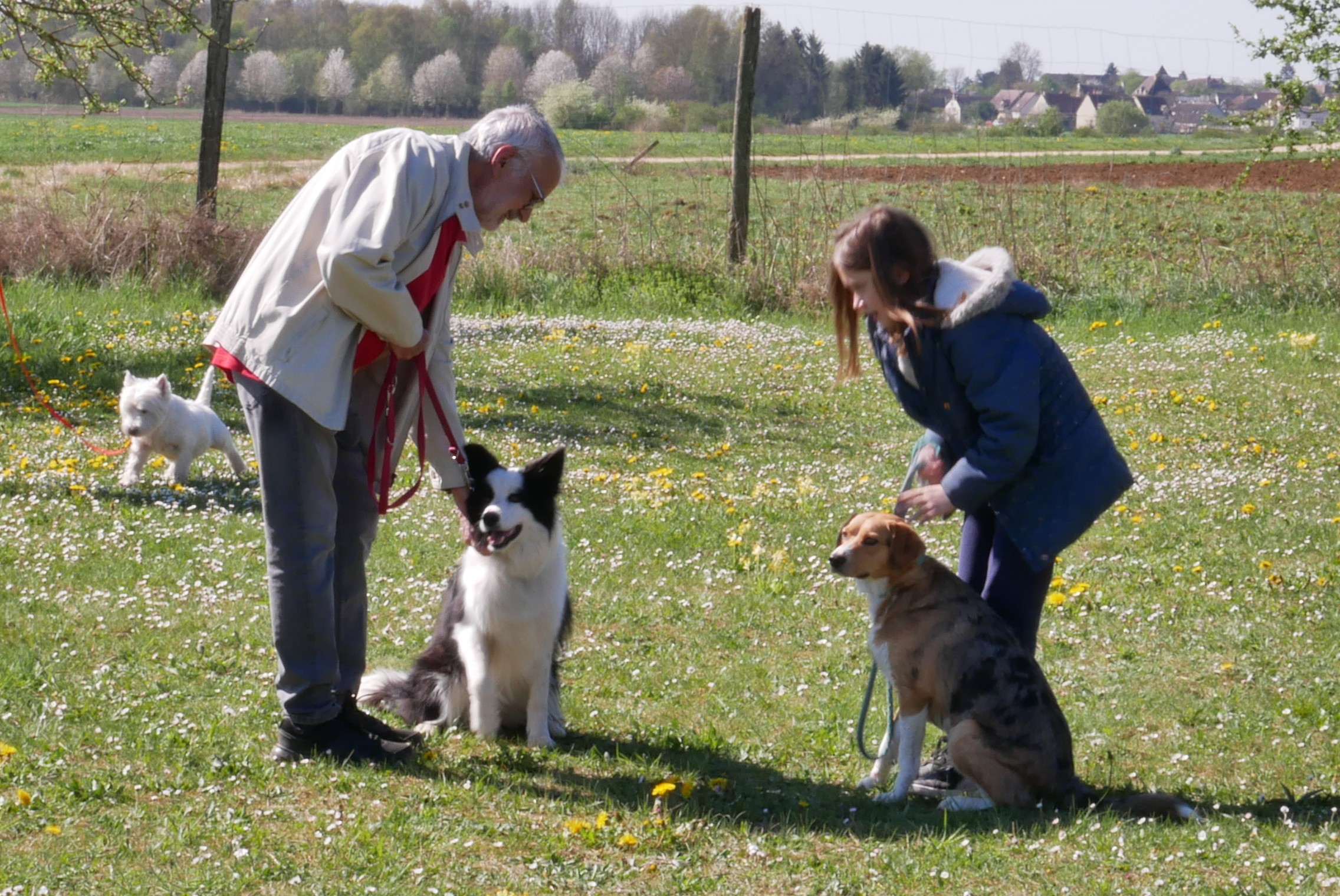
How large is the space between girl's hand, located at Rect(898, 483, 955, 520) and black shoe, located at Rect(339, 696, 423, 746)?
84.3 inches

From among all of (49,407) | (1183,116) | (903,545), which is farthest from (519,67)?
(903,545)

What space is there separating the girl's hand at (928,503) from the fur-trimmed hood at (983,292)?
590 mm

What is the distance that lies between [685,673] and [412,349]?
2.28 meters

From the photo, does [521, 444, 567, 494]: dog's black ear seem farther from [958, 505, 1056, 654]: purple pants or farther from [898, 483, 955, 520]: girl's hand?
[958, 505, 1056, 654]: purple pants

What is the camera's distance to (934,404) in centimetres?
427

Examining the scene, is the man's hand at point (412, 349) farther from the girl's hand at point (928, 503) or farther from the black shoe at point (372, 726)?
the girl's hand at point (928, 503)

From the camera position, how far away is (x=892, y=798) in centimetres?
435

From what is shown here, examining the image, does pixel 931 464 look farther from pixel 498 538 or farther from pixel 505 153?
pixel 505 153

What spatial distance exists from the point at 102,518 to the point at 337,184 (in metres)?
4.76

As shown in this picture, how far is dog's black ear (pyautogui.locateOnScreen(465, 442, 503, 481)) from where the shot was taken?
479cm

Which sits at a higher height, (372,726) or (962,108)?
(962,108)

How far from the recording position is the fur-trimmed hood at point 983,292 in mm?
3963

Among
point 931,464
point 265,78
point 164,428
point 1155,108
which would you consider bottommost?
point 164,428

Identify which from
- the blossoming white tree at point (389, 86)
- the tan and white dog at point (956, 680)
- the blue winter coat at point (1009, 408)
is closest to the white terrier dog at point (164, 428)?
the tan and white dog at point (956, 680)
